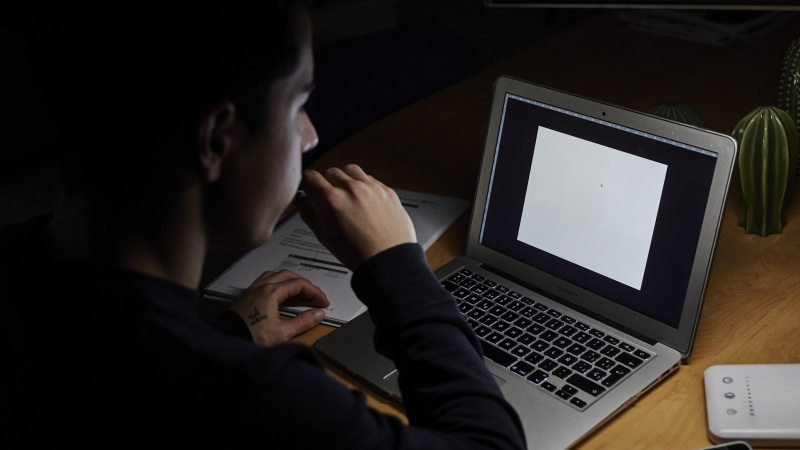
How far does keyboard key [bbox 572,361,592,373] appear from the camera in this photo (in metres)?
0.94

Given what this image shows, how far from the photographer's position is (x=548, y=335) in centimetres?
101

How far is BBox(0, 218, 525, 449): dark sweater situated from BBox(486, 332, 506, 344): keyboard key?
0.83ft

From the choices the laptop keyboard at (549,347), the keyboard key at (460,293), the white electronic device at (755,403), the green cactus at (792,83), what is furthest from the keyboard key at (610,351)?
the green cactus at (792,83)

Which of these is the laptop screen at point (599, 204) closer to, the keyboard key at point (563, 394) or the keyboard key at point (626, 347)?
the keyboard key at point (626, 347)

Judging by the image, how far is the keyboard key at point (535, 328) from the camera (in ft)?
3.34

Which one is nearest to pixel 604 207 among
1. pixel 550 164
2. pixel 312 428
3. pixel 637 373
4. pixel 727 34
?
pixel 550 164

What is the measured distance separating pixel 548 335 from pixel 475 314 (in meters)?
0.10

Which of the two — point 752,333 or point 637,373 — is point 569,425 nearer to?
point 637,373

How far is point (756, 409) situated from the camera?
85cm

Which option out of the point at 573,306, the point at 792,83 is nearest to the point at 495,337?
the point at 573,306

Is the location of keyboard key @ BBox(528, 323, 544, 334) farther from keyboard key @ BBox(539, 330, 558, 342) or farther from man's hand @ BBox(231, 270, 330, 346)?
man's hand @ BBox(231, 270, 330, 346)

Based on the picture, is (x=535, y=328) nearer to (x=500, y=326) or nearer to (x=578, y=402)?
(x=500, y=326)

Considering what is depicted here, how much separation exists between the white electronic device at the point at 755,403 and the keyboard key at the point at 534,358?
18 cm

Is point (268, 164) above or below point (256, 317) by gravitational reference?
above
